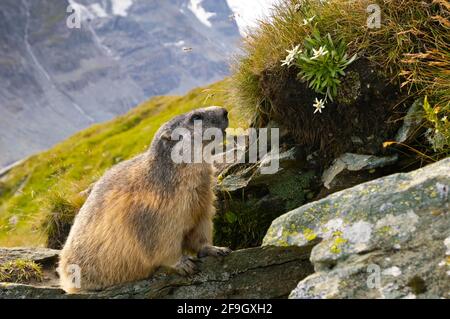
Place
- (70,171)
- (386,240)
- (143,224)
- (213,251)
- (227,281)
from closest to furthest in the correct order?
(386,240), (227,281), (143,224), (213,251), (70,171)

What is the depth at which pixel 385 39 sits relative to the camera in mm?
9070

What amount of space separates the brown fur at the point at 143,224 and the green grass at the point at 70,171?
234cm

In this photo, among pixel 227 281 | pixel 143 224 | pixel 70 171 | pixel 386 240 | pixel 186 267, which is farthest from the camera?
pixel 70 171

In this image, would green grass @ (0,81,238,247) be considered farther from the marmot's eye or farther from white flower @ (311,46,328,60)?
white flower @ (311,46,328,60)

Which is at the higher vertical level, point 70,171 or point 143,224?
point 143,224

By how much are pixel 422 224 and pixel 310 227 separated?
58.8 inches

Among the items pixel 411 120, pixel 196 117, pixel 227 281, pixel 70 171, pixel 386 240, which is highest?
pixel 196 117

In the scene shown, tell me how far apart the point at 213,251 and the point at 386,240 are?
3117 millimetres

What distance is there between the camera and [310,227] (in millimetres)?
7121

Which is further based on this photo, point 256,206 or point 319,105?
point 256,206

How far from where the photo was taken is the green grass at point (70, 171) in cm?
1438

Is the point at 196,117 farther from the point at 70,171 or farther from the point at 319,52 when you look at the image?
the point at 70,171

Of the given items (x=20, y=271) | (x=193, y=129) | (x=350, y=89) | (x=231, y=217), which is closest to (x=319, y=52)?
(x=350, y=89)
